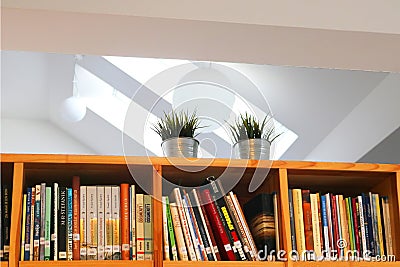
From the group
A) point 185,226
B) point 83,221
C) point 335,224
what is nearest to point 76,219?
point 83,221

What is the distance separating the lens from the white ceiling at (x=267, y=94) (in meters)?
3.83

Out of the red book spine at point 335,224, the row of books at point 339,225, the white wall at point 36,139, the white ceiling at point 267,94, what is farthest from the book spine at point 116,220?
the white wall at point 36,139

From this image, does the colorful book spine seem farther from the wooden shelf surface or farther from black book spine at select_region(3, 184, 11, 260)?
black book spine at select_region(3, 184, 11, 260)

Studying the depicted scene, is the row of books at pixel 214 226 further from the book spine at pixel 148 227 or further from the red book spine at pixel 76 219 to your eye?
the red book spine at pixel 76 219

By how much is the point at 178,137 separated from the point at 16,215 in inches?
22.9

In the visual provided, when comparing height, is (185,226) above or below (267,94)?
below

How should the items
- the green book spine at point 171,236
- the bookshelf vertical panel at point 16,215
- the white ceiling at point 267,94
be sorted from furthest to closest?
the white ceiling at point 267,94, the green book spine at point 171,236, the bookshelf vertical panel at point 16,215

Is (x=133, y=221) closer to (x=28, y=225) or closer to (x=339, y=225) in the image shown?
(x=28, y=225)

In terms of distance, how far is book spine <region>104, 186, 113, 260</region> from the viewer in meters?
2.18

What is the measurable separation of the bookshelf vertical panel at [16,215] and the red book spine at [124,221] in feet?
1.02

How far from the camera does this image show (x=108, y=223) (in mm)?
2213

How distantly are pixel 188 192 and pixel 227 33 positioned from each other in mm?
576

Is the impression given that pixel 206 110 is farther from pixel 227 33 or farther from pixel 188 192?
pixel 188 192

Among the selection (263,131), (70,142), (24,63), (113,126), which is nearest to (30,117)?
(70,142)
